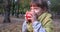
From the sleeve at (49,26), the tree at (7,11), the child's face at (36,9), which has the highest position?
the child's face at (36,9)

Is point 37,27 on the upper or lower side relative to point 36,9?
lower

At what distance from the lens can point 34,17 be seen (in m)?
2.06

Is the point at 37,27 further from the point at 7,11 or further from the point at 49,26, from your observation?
the point at 7,11

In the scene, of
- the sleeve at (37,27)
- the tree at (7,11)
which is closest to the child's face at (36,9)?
the sleeve at (37,27)

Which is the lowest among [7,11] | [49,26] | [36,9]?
[7,11]

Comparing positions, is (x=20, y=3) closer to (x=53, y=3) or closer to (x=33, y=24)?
(x=53, y=3)

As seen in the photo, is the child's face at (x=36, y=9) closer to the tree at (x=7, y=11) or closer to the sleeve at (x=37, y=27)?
the sleeve at (x=37, y=27)

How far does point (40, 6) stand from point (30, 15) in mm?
167

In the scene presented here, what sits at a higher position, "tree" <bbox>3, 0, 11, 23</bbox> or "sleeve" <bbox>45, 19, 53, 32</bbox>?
"sleeve" <bbox>45, 19, 53, 32</bbox>

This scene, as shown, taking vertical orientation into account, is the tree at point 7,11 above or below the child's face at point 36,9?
below

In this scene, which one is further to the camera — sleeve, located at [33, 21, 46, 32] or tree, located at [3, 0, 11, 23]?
tree, located at [3, 0, 11, 23]

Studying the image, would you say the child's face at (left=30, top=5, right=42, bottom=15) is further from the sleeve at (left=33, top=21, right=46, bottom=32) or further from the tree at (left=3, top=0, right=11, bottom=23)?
the tree at (left=3, top=0, right=11, bottom=23)

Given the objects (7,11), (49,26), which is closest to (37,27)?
(49,26)

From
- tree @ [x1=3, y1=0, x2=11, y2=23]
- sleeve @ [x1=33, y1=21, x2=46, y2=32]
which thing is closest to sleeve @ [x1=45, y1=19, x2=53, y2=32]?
sleeve @ [x1=33, y1=21, x2=46, y2=32]
